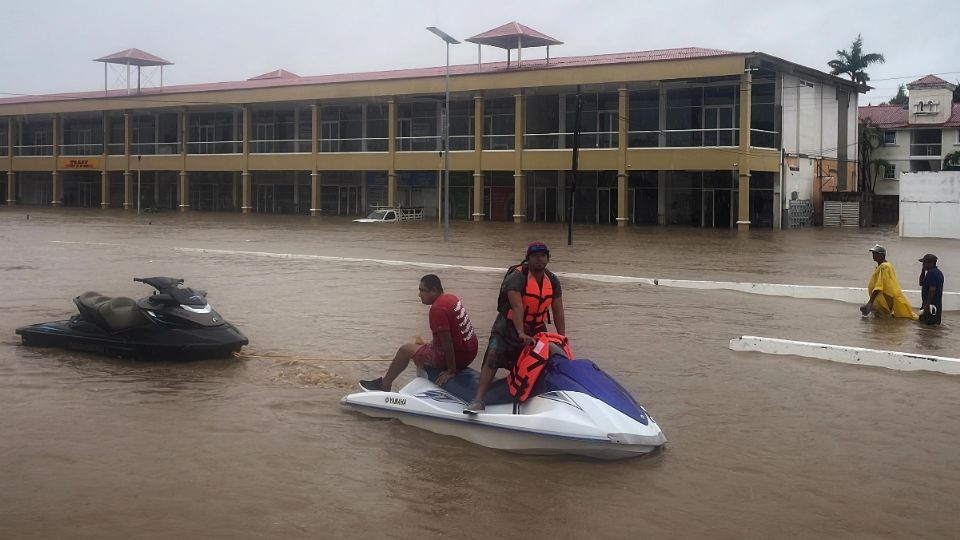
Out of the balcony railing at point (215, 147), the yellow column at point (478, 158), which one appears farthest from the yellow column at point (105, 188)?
the yellow column at point (478, 158)

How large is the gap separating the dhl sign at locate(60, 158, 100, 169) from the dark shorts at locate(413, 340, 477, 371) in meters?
65.2

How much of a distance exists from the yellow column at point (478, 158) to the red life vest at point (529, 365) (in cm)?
4394

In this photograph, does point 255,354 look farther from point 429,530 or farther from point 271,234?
point 271,234

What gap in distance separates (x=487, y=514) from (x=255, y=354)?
18.3ft

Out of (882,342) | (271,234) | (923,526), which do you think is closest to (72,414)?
(923,526)

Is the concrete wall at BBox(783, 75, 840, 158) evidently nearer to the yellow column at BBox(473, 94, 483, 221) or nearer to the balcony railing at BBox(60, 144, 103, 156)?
the yellow column at BBox(473, 94, 483, 221)

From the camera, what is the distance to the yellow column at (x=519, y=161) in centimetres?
4941

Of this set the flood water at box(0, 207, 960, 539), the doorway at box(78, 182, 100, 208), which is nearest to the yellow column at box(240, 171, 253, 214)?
the doorway at box(78, 182, 100, 208)

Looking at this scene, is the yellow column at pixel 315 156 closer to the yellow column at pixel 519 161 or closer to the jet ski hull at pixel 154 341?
the yellow column at pixel 519 161

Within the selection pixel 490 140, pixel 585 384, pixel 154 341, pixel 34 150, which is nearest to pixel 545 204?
pixel 490 140

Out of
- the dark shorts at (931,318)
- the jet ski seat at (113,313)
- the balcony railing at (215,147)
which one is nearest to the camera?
the jet ski seat at (113,313)

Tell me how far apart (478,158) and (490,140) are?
49.9 inches

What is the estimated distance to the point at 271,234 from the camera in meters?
37.1

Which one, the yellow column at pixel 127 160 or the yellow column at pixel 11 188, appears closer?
the yellow column at pixel 127 160
